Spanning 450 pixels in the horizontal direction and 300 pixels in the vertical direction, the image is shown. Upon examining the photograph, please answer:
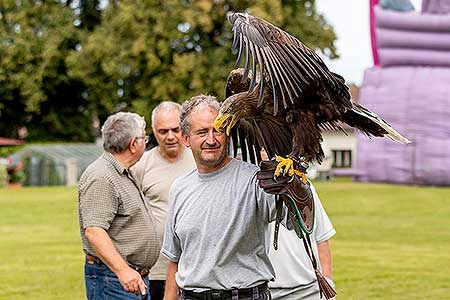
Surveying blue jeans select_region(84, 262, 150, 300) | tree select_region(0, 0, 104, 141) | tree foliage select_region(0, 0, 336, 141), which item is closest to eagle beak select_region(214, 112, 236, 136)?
blue jeans select_region(84, 262, 150, 300)

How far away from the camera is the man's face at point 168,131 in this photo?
612 centimetres

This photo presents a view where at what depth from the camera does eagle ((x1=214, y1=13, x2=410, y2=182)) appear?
3.77 metres

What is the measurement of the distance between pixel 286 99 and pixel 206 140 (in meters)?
0.58

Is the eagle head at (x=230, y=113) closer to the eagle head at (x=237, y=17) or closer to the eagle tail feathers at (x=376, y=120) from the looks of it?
the eagle head at (x=237, y=17)

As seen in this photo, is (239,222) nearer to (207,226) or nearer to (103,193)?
(207,226)

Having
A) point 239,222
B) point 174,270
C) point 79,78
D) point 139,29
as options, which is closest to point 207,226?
point 239,222

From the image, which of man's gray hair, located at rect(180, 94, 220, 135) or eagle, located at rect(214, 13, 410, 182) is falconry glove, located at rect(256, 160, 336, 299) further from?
man's gray hair, located at rect(180, 94, 220, 135)

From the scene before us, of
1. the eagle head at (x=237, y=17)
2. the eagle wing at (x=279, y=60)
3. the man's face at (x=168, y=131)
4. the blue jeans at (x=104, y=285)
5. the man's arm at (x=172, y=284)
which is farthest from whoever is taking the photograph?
the man's face at (x=168, y=131)

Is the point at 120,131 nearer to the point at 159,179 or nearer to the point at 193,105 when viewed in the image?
the point at 159,179

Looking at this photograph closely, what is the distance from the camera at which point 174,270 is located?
469cm

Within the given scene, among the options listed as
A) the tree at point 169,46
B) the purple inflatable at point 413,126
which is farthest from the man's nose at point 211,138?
the tree at point 169,46

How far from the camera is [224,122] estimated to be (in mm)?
4105

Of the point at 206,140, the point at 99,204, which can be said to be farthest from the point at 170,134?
the point at 206,140

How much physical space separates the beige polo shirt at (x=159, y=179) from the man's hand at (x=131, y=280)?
2.77ft
